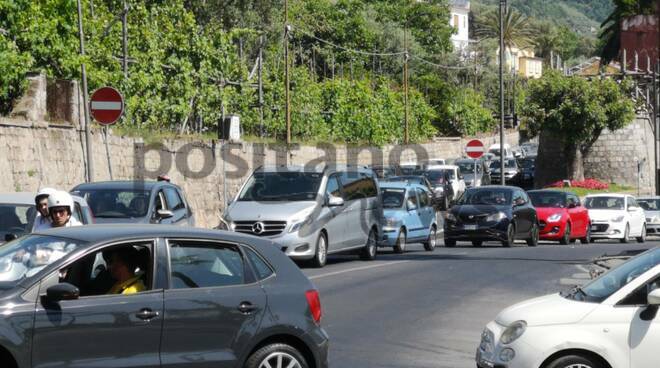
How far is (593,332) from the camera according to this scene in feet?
31.2

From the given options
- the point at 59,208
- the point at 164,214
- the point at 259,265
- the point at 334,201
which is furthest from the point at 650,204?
the point at 259,265

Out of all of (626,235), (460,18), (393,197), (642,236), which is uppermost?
(460,18)

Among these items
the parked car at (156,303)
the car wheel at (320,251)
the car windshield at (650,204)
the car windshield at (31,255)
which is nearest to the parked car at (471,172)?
the car windshield at (650,204)

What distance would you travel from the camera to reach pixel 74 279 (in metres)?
8.66

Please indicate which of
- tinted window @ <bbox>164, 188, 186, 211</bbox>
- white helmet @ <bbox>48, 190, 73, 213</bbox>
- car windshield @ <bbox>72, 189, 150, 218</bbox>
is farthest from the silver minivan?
white helmet @ <bbox>48, 190, 73, 213</bbox>

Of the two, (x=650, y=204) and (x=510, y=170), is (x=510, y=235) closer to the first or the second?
(x=650, y=204)

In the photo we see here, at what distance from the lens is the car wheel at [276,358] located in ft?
30.1

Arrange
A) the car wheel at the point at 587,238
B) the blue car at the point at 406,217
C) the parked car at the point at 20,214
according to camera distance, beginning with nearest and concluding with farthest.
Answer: the parked car at the point at 20,214, the blue car at the point at 406,217, the car wheel at the point at 587,238

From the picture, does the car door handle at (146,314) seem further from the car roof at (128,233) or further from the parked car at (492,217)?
the parked car at (492,217)

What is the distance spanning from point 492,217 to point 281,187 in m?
9.70

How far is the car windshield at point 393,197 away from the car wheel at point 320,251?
24.4 feet

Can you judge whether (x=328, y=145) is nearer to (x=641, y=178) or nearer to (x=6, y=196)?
(x=641, y=178)

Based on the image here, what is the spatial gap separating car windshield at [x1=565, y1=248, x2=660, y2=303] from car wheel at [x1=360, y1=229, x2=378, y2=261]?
Answer: 15073mm

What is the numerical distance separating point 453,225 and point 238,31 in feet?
63.8
